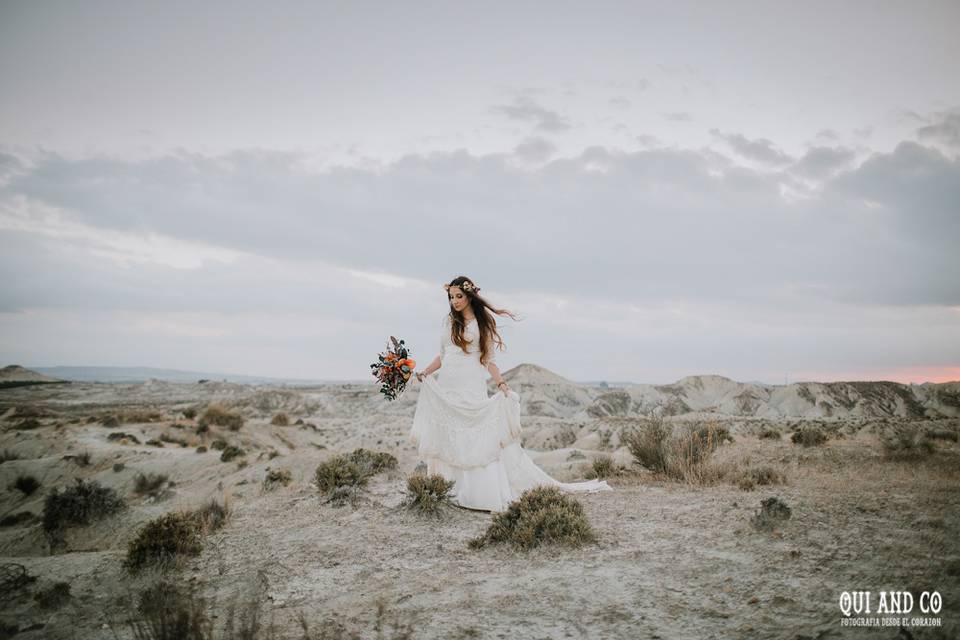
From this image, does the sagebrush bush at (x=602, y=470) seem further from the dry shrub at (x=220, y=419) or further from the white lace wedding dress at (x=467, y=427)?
the dry shrub at (x=220, y=419)

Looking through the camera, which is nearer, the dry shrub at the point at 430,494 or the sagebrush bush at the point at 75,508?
the dry shrub at the point at 430,494

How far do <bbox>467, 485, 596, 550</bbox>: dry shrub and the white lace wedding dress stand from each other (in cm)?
114

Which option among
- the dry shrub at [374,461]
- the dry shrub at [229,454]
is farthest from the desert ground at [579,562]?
the dry shrub at [229,454]

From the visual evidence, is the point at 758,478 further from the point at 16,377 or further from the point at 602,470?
the point at 16,377

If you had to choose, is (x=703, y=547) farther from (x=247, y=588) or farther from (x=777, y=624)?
(x=247, y=588)

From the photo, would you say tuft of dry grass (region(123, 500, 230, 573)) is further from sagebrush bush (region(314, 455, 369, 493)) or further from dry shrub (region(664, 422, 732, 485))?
dry shrub (region(664, 422, 732, 485))

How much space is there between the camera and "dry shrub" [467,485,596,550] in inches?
191

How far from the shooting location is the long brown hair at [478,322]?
6.62 metres

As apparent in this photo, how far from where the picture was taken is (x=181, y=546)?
5.10 m

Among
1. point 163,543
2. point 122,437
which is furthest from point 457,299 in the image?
point 122,437

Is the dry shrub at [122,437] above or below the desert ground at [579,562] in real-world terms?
below

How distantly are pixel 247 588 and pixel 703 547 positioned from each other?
13.9ft

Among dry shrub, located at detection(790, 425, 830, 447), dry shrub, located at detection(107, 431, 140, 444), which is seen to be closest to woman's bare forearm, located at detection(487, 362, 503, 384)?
dry shrub, located at detection(790, 425, 830, 447)

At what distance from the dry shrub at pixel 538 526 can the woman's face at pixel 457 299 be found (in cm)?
264
